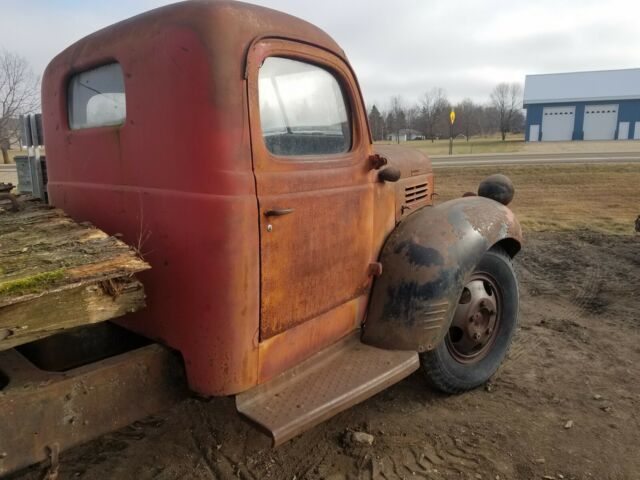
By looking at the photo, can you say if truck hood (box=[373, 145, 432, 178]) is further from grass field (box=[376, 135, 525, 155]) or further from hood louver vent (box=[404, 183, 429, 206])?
grass field (box=[376, 135, 525, 155])

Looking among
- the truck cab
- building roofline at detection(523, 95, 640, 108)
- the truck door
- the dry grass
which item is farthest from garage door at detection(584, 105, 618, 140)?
the truck door

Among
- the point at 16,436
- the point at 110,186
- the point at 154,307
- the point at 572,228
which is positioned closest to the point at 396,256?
the point at 154,307

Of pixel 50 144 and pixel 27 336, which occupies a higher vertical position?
pixel 50 144

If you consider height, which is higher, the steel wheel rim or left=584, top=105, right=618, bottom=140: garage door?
left=584, top=105, right=618, bottom=140: garage door

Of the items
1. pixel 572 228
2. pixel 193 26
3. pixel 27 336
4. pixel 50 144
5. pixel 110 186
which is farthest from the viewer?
pixel 572 228

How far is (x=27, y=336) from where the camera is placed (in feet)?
5.36

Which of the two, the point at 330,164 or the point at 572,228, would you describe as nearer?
the point at 330,164

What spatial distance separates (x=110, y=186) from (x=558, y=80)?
5719cm

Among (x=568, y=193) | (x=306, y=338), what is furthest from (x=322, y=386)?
(x=568, y=193)

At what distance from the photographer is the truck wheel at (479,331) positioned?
304 centimetres

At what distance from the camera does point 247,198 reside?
2.02m

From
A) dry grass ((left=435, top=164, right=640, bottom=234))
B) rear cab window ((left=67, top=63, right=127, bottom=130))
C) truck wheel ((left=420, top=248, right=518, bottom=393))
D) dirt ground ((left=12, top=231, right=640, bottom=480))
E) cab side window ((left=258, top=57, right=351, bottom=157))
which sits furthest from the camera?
dry grass ((left=435, top=164, right=640, bottom=234))

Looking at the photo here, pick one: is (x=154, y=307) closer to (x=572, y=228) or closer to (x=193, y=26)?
(x=193, y=26)

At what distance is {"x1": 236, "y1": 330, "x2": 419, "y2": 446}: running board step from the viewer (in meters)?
2.10
